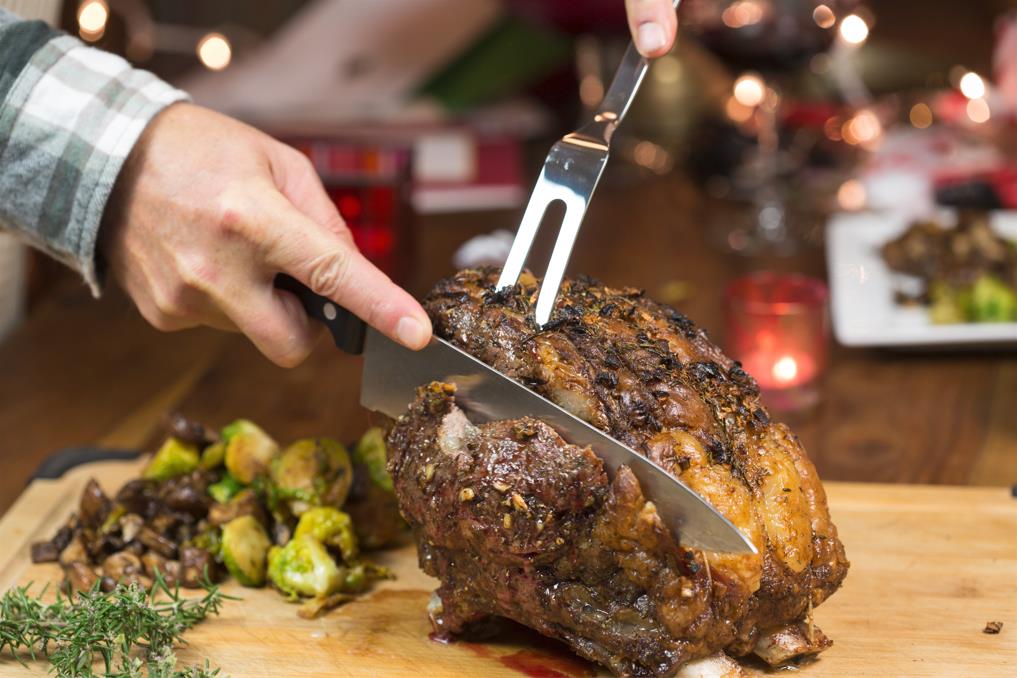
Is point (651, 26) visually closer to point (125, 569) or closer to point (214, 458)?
point (214, 458)

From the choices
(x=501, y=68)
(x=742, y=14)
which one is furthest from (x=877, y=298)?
(x=501, y=68)

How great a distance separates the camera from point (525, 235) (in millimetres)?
2275

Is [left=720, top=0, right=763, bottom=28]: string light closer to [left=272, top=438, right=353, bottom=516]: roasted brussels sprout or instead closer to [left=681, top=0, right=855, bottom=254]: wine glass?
[left=681, top=0, right=855, bottom=254]: wine glass

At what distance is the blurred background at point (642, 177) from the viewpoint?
341cm

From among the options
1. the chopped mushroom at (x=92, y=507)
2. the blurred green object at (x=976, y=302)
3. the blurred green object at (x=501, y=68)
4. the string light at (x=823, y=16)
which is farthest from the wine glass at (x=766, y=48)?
the chopped mushroom at (x=92, y=507)

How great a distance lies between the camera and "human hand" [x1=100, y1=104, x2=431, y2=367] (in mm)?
2301

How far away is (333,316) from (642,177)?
9.80ft

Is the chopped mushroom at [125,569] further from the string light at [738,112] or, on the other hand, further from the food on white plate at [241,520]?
the string light at [738,112]

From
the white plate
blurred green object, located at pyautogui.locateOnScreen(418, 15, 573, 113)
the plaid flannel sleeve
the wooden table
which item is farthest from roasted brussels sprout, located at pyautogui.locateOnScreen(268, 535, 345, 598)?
blurred green object, located at pyautogui.locateOnScreen(418, 15, 573, 113)

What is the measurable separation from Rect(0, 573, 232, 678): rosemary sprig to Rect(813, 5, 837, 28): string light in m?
2.96

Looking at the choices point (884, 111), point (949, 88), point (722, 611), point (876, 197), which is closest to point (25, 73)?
point (722, 611)

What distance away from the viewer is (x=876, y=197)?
184 inches

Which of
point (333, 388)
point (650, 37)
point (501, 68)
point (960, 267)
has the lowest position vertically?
point (333, 388)

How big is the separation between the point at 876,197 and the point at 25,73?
3201 mm
